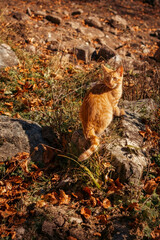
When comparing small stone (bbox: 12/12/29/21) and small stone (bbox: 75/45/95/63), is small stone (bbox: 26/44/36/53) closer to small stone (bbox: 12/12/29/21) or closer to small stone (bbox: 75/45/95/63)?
small stone (bbox: 75/45/95/63)

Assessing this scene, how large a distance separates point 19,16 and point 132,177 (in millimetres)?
6755

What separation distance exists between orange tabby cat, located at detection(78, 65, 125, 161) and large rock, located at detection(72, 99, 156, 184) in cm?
28

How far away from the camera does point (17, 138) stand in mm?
3445

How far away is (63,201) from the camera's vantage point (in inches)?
114

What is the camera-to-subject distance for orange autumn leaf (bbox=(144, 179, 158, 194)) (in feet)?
10.1

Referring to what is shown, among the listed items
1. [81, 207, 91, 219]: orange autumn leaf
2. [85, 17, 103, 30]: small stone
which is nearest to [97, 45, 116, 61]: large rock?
[85, 17, 103, 30]: small stone

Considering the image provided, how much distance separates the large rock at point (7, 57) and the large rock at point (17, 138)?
6.99ft

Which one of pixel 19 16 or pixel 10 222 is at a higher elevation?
pixel 19 16

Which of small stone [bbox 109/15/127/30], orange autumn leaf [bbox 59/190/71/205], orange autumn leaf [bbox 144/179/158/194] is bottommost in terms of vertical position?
orange autumn leaf [bbox 59/190/71/205]

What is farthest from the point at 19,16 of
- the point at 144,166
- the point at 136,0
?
the point at 136,0

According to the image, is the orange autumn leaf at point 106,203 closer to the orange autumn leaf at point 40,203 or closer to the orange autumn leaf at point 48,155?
the orange autumn leaf at point 40,203

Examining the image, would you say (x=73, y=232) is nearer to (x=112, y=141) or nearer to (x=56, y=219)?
(x=56, y=219)

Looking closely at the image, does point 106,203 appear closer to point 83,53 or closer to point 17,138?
point 17,138

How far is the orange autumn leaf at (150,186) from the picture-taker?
309 cm
